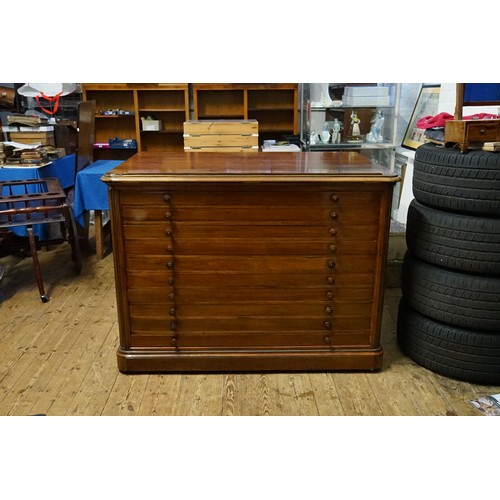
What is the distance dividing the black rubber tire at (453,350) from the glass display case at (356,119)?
2.55m

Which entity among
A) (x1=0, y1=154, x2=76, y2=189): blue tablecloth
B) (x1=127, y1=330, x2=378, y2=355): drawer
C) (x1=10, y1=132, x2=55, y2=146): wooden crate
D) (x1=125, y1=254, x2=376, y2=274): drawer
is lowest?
(x1=127, y1=330, x2=378, y2=355): drawer

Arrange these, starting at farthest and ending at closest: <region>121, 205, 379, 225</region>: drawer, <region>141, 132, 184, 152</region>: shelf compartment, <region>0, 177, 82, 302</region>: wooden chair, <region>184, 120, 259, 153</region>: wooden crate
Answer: <region>141, 132, 184, 152</region>: shelf compartment, <region>184, 120, 259, 153</region>: wooden crate, <region>0, 177, 82, 302</region>: wooden chair, <region>121, 205, 379, 225</region>: drawer

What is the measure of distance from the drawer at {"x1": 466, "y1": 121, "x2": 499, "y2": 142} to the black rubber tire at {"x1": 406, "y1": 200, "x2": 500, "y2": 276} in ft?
1.18

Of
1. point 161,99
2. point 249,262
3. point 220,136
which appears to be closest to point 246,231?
point 249,262

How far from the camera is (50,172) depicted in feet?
14.0

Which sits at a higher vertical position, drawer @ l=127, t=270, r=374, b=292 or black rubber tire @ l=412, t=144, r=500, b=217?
black rubber tire @ l=412, t=144, r=500, b=217

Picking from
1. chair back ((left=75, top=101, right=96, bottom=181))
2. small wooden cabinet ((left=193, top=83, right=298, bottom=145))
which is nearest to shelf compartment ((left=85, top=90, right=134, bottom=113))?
small wooden cabinet ((left=193, top=83, right=298, bottom=145))

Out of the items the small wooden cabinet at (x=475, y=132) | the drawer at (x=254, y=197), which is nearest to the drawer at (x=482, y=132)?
the small wooden cabinet at (x=475, y=132)

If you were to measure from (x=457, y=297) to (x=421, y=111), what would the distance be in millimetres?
2738

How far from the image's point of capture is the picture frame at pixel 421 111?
4.45 metres

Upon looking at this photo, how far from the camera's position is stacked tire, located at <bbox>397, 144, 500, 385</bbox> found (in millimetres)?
2307

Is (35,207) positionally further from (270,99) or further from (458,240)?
(270,99)

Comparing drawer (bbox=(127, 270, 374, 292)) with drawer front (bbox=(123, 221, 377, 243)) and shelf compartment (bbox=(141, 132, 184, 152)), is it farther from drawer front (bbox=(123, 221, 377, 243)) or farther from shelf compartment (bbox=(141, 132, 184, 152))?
shelf compartment (bbox=(141, 132, 184, 152))

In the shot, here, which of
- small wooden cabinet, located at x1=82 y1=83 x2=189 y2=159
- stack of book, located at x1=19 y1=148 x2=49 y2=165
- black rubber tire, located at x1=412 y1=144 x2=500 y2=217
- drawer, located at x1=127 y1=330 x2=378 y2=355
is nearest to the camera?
black rubber tire, located at x1=412 y1=144 x2=500 y2=217
